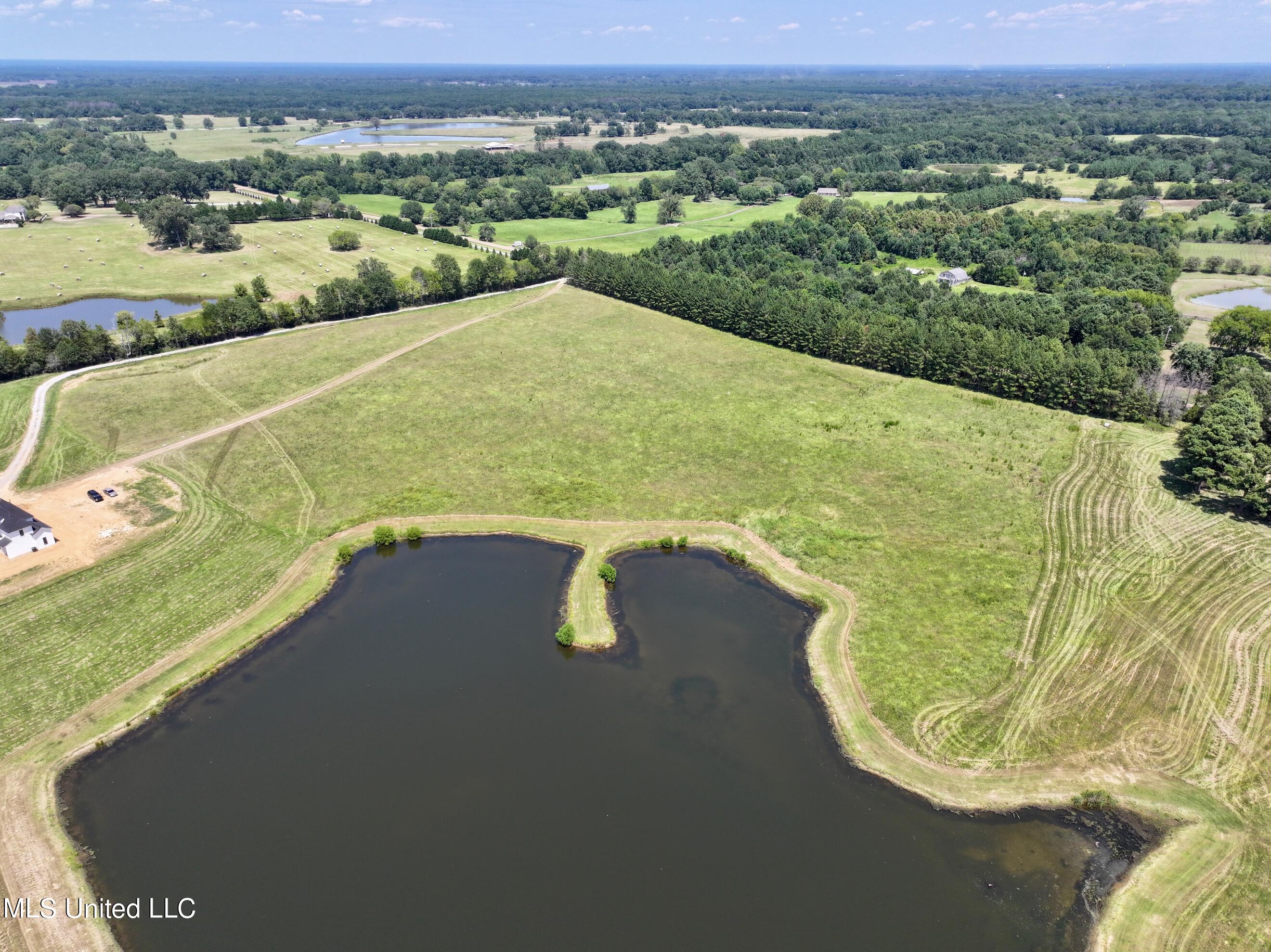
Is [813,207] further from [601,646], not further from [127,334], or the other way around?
[601,646]

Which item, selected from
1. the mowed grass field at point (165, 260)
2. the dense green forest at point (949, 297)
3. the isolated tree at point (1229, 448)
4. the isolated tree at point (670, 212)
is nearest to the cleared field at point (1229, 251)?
the dense green forest at point (949, 297)

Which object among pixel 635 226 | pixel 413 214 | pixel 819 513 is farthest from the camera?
pixel 635 226

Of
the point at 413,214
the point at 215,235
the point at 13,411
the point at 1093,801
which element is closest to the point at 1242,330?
the point at 1093,801

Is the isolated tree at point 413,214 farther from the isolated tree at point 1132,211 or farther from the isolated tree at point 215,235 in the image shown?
the isolated tree at point 1132,211

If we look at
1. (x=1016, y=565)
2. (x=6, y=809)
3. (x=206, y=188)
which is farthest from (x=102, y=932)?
(x=206, y=188)

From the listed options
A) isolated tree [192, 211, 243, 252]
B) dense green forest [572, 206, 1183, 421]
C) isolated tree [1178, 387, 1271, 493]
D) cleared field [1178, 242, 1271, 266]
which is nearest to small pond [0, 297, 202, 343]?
isolated tree [192, 211, 243, 252]

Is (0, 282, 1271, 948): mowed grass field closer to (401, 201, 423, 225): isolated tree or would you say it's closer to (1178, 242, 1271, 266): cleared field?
(401, 201, 423, 225): isolated tree

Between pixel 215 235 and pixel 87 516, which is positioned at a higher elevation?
pixel 215 235
